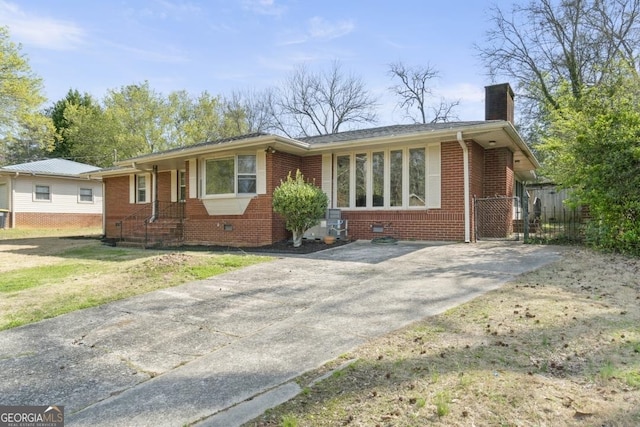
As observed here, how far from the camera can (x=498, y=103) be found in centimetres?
1374

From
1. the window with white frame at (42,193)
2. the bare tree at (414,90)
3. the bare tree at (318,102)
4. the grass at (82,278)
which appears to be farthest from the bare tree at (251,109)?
the grass at (82,278)

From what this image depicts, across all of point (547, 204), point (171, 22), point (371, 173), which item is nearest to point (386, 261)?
point (371, 173)

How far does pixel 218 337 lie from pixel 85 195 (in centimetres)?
2608

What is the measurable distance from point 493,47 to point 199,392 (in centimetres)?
2657

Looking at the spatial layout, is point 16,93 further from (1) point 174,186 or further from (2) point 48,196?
(1) point 174,186

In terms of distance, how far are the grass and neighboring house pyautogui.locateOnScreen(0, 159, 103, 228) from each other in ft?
44.9

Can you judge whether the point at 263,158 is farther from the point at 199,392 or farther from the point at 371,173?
the point at 199,392

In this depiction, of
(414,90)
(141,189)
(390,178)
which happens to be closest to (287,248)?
(390,178)

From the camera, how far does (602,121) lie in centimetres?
852

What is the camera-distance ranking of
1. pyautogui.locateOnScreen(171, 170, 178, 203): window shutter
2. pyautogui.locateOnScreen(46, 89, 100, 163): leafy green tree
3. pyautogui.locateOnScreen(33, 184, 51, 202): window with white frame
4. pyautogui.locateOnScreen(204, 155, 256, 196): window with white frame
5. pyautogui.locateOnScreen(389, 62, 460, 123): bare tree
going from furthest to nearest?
pyautogui.locateOnScreen(46, 89, 100, 163): leafy green tree < pyautogui.locateOnScreen(389, 62, 460, 123): bare tree < pyautogui.locateOnScreen(33, 184, 51, 202): window with white frame < pyautogui.locateOnScreen(171, 170, 178, 203): window shutter < pyautogui.locateOnScreen(204, 155, 256, 196): window with white frame

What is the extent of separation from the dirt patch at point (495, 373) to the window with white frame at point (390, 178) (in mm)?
6495

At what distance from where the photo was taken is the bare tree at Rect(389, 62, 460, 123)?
111ft

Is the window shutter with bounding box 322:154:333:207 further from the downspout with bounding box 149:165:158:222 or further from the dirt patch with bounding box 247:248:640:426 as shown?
the dirt patch with bounding box 247:248:640:426

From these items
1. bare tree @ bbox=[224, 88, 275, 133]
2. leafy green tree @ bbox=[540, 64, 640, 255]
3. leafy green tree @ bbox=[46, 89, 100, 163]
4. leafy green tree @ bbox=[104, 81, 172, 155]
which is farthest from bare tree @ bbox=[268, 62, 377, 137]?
leafy green tree @ bbox=[540, 64, 640, 255]
